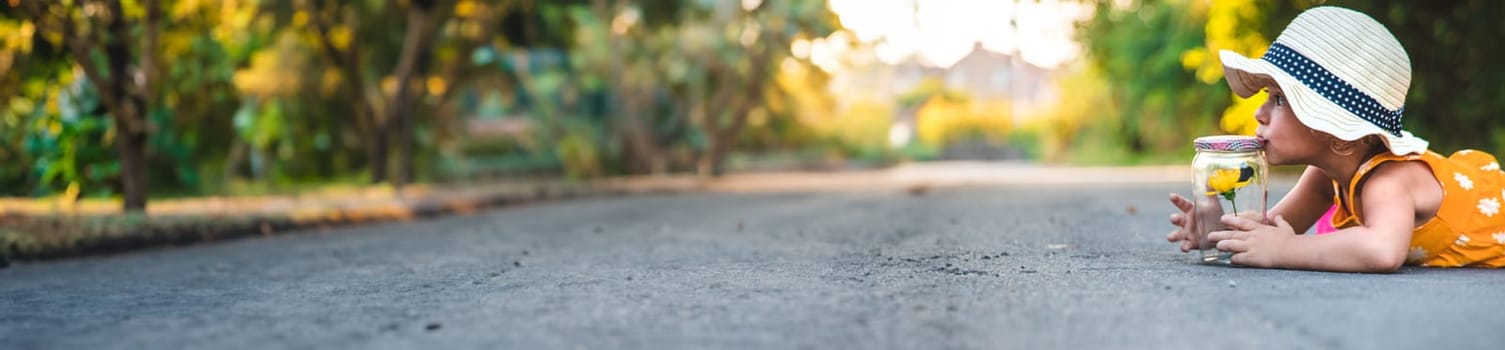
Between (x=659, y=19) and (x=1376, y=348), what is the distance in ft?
57.2

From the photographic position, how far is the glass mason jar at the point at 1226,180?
175 inches

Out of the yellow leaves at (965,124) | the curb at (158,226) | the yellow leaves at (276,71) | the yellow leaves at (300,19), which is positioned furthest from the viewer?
the yellow leaves at (965,124)

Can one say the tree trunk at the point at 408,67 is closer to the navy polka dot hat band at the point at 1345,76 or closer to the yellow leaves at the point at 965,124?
the navy polka dot hat band at the point at 1345,76

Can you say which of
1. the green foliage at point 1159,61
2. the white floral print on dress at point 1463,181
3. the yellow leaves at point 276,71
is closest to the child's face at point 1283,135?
the white floral print on dress at point 1463,181

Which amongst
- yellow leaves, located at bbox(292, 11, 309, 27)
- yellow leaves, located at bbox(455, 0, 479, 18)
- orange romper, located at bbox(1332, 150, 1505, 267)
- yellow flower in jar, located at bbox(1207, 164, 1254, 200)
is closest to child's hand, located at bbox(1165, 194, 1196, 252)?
yellow flower in jar, located at bbox(1207, 164, 1254, 200)

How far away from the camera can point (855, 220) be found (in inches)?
372

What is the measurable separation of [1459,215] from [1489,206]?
113mm

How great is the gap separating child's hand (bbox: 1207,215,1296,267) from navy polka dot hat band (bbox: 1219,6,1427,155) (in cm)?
40

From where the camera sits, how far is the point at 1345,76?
13.8 ft

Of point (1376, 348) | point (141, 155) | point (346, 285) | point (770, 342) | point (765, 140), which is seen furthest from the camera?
point (765, 140)

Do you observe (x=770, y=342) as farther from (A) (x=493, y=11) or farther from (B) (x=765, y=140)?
(B) (x=765, y=140)

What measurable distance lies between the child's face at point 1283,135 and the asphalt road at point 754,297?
39 centimetres

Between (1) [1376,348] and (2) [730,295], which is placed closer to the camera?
(1) [1376,348]

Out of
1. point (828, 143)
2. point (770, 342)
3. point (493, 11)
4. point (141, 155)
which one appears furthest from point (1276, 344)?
point (828, 143)
